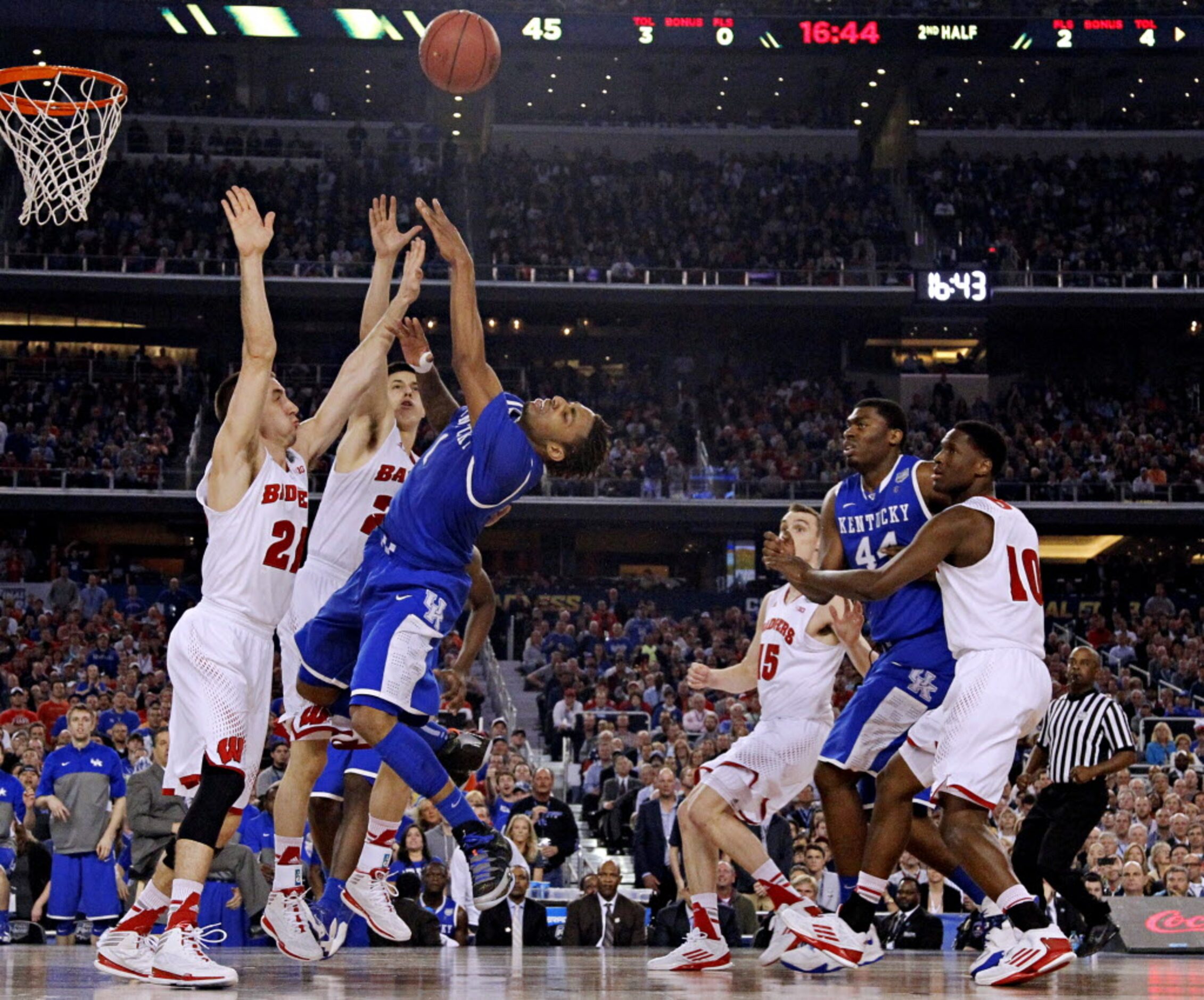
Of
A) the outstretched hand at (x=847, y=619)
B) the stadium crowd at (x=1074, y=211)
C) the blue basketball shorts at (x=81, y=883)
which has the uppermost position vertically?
the stadium crowd at (x=1074, y=211)

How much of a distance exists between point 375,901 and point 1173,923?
620cm

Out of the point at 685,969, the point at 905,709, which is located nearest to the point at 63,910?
the point at 685,969

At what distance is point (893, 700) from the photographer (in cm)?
756

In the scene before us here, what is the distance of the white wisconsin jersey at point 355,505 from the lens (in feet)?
26.8

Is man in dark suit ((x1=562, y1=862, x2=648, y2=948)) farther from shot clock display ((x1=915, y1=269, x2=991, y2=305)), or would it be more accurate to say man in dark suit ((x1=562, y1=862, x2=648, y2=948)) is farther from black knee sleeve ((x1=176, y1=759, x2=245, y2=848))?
shot clock display ((x1=915, y1=269, x2=991, y2=305))

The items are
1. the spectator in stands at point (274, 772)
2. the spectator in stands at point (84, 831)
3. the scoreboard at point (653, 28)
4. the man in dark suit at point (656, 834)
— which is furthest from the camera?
the scoreboard at point (653, 28)

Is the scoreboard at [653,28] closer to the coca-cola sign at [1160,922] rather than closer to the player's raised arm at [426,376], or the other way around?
the coca-cola sign at [1160,922]

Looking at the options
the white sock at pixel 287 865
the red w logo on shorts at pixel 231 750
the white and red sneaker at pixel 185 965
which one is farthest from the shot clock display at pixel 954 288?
the white and red sneaker at pixel 185 965

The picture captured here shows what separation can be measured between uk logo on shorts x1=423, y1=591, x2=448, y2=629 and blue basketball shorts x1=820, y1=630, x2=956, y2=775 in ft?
7.20

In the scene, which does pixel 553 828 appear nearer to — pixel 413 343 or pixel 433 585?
pixel 413 343

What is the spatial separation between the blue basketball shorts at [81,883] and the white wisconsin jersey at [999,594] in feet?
27.0

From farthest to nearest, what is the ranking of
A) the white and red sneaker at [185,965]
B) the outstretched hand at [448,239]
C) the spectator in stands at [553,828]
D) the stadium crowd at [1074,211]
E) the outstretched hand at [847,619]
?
1. the stadium crowd at [1074,211]
2. the spectator in stands at [553,828]
3. the outstretched hand at [847,619]
4. the outstretched hand at [448,239]
5. the white and red sneaker at [185,965]

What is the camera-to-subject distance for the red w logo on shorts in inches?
247

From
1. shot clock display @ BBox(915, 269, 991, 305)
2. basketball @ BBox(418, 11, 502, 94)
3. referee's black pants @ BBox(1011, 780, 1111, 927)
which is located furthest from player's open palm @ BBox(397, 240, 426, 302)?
Result: shot clock display @ BBox(915, 269, 991, 305)
